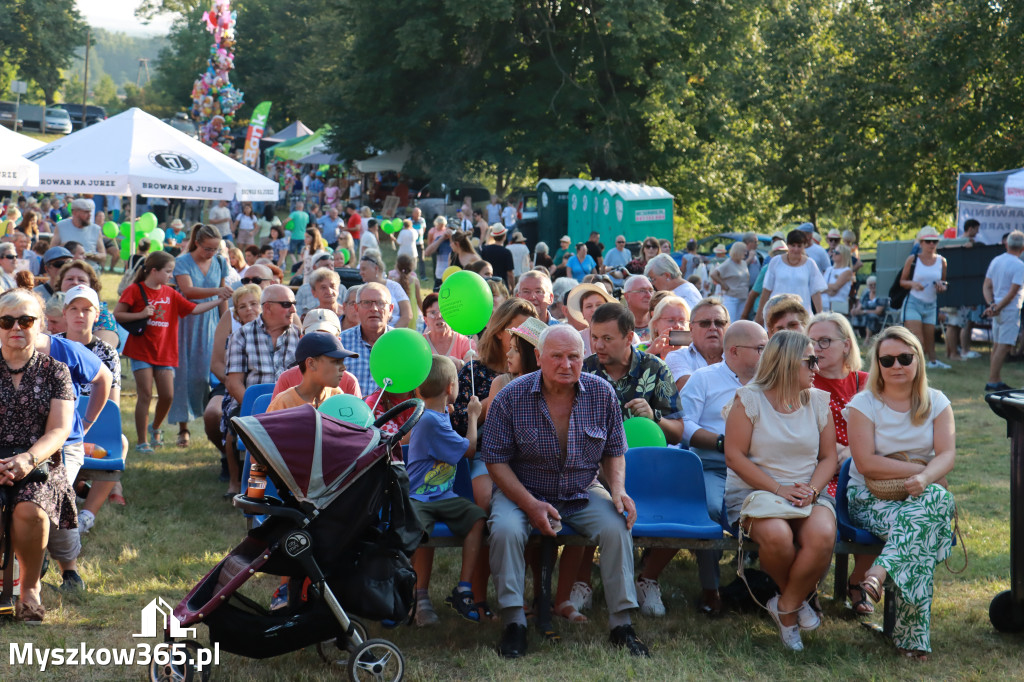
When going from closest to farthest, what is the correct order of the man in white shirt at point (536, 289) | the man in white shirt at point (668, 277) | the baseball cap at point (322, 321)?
the baseball cap at point (322, 321) → the man in white shirt at point (536, 289) → the man in white shirt at point (668, 277)

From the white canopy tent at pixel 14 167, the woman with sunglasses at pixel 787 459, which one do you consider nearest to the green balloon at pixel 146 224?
the white canopy tent at pixel 14 167

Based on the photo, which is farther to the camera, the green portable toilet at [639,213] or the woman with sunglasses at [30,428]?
the green portable toilet at [639,213]

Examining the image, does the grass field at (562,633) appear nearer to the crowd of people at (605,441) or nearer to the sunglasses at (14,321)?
the crowd of people at (605,441)

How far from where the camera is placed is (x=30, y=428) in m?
5.04

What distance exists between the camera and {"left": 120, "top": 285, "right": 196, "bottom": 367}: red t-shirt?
8.25m

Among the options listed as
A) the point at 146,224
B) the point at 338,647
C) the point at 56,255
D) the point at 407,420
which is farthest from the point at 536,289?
the point at 146,224

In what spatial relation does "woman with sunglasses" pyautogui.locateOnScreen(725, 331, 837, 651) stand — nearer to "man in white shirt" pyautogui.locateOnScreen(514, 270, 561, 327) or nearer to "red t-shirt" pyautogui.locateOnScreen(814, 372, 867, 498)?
"red t-shirt" pyautogui.locateOnScreen(814, 372, 867, 498)

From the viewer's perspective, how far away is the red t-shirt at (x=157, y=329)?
27.1 feet

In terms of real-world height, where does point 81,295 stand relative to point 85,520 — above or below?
above

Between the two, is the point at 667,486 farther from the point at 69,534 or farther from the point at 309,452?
the point at 69,534

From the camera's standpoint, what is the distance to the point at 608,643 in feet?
15.9

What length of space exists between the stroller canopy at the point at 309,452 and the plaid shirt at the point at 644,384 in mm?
1860

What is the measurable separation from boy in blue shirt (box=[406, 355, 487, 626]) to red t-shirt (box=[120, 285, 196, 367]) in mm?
3899

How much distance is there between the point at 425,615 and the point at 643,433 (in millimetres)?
1497
